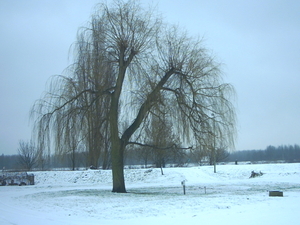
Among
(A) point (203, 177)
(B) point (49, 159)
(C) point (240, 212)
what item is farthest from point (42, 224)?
(A) point (203, 177)

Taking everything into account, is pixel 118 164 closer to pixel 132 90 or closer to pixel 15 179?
pixel 132 90

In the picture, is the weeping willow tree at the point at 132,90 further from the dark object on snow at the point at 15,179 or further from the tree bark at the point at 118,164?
the dark object on snow at the point at 15,179

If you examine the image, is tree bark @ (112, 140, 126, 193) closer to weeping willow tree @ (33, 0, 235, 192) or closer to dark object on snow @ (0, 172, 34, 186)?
weeping willow tree @ (33, 0, 235, 192)

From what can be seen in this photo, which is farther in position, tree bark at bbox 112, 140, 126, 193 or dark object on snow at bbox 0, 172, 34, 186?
dark object on snow at bbox 0, 172, 34, 186

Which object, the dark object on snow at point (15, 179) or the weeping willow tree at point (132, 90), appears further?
the dark object on snow at point (15, 179)

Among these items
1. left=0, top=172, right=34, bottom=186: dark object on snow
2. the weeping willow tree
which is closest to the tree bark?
the weeping willow tree

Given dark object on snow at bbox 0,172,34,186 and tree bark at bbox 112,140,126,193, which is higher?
tree bark at bbox 112,140,126,193

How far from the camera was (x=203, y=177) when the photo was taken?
34.2 meters

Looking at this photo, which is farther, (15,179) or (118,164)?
(15,179)

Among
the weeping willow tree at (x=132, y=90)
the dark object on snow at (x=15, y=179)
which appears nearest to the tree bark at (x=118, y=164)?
the weeping willow tree at (x=132, y=90)

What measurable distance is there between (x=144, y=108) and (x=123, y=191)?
4876 millimetres

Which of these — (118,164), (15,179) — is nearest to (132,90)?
(118,164)

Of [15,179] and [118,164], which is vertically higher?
[118,164]

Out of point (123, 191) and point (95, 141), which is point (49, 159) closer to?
point (95, 141)
